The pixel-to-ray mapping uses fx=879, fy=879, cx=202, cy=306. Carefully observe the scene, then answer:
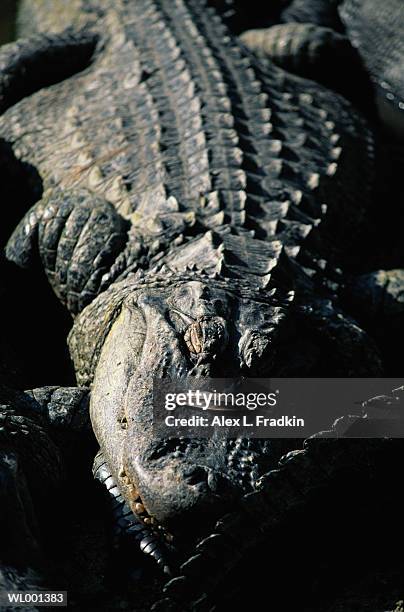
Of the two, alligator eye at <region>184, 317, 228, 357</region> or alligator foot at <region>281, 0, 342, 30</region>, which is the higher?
alligator foot at <region>281, 0, 342, 30</region>

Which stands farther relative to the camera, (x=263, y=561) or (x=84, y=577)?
(x=84, y=577)

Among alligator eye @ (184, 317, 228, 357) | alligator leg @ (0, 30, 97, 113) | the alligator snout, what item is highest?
alligator leg @ (0, 30, 97, 113)

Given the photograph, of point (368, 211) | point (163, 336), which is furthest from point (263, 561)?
point (368, 211)

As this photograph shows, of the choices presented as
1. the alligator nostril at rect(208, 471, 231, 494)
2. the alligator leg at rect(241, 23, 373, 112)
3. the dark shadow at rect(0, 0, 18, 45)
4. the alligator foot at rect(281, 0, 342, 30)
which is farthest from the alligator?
the alligator foot at rect(281, 0, 342, 30)

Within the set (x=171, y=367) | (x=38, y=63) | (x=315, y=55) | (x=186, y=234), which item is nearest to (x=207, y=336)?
(x=171, y=367)

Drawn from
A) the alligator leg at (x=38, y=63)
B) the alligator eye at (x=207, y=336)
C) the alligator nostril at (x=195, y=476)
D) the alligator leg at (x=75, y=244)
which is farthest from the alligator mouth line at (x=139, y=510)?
the alligator leg at (x=38, y=63)

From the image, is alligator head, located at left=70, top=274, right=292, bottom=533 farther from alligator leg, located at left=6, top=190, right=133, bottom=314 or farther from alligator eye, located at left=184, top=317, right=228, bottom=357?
alligator leg, located at left=6, top=190, right=133, bottom=314

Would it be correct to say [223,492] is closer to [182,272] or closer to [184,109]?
[182,272]

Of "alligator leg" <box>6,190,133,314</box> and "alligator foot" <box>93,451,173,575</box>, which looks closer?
"alligator foot" <box>93,451,173,575</box>
